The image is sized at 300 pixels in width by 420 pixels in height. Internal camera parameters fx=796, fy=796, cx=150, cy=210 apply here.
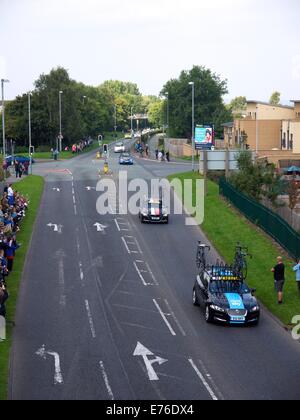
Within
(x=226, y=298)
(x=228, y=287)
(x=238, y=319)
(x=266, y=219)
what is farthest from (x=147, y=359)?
(x=266, y=219)

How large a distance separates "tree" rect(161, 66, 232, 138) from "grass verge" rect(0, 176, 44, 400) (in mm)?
54455

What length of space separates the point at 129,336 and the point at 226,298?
364cm

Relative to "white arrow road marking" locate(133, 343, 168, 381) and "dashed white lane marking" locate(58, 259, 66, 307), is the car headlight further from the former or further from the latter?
"dashed white lane marking" locate(58, 259, 66, 307)

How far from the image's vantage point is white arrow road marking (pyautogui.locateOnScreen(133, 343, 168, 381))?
68.5ft

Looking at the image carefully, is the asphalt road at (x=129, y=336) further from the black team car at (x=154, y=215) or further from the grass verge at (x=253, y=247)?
the black team car at (x=154, y=215)

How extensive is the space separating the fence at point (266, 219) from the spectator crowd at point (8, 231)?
40.9 ft

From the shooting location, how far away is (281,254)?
1473 inches

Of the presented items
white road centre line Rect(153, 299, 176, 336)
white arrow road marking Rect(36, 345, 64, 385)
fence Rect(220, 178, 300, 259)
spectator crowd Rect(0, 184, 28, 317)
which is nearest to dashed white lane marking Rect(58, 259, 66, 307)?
spectator crowd Rect(0, 184, 28, 317)

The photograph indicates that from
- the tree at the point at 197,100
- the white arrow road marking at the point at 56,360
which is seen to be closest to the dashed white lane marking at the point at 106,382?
the white arrow road marking at the point at 56,360

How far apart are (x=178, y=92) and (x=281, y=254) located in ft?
297

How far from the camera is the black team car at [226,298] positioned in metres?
26.0

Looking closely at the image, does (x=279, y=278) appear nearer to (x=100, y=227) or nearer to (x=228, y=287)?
(x=228, y=287)

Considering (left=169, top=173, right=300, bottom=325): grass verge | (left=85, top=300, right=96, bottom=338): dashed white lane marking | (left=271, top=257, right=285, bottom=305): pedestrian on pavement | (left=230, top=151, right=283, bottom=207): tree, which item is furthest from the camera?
(left=230, top=151, right=283, bottom=207): tree
